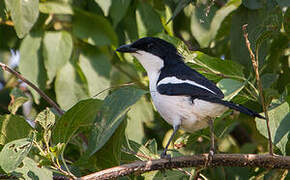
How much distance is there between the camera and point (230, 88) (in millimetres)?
2846

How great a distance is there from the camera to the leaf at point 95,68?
3887mm

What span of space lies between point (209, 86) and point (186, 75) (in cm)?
31

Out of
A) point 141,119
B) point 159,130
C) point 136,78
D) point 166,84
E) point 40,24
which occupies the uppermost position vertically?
point 40,24

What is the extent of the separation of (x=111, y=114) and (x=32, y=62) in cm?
135

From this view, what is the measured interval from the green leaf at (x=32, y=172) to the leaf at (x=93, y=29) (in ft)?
5.40

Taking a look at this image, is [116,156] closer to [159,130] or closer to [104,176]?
[104,176]

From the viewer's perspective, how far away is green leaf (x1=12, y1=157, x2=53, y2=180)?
2438mm

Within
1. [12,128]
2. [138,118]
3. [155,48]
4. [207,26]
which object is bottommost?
[138,118]

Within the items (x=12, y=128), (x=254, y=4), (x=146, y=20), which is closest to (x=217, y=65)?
(x=254, y=4)

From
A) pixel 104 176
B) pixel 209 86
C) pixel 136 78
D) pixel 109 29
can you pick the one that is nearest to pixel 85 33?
pixel 109 29

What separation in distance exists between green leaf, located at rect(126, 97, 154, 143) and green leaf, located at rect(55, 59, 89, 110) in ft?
1.44

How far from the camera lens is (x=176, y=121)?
3135 millimetres

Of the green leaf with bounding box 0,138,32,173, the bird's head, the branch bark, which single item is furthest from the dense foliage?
the branch bark

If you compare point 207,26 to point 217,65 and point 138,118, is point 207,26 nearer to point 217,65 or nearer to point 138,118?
point 217,65
